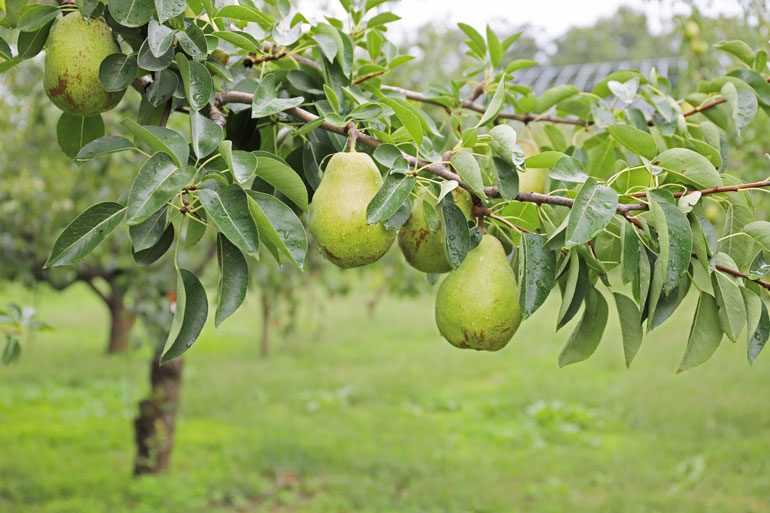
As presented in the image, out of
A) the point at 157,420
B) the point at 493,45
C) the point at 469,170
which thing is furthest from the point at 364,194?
the point at 157,420

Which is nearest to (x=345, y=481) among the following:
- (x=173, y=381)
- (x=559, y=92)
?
(x=173, y=381)

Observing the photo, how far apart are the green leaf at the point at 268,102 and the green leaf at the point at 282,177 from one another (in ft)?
0.29

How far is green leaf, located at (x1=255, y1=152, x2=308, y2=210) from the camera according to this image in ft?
2.91

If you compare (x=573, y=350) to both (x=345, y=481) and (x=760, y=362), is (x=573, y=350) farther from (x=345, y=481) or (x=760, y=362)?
(x=760, y=362)

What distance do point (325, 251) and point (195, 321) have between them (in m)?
0.18

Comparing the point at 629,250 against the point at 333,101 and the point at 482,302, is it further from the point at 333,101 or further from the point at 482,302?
the point at 333,101

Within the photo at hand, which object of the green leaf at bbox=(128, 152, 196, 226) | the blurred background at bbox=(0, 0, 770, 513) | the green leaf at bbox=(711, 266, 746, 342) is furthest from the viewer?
the blurred background at bbox=(0, 0, 770, 513)

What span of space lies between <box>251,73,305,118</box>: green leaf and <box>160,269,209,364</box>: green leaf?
0.72 ft

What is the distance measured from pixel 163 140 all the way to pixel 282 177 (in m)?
0.14

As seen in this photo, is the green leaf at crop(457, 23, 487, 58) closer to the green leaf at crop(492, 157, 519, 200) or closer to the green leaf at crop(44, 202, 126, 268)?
the green leaf at crop(492, 157, 519, 200)

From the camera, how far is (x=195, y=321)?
909mm

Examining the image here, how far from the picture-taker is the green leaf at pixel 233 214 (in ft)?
2.69

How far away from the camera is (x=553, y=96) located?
1.44m

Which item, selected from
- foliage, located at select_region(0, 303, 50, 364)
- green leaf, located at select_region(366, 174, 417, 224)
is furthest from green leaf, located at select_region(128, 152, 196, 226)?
foliage, located at select_region(0, 303, 50, 364)
